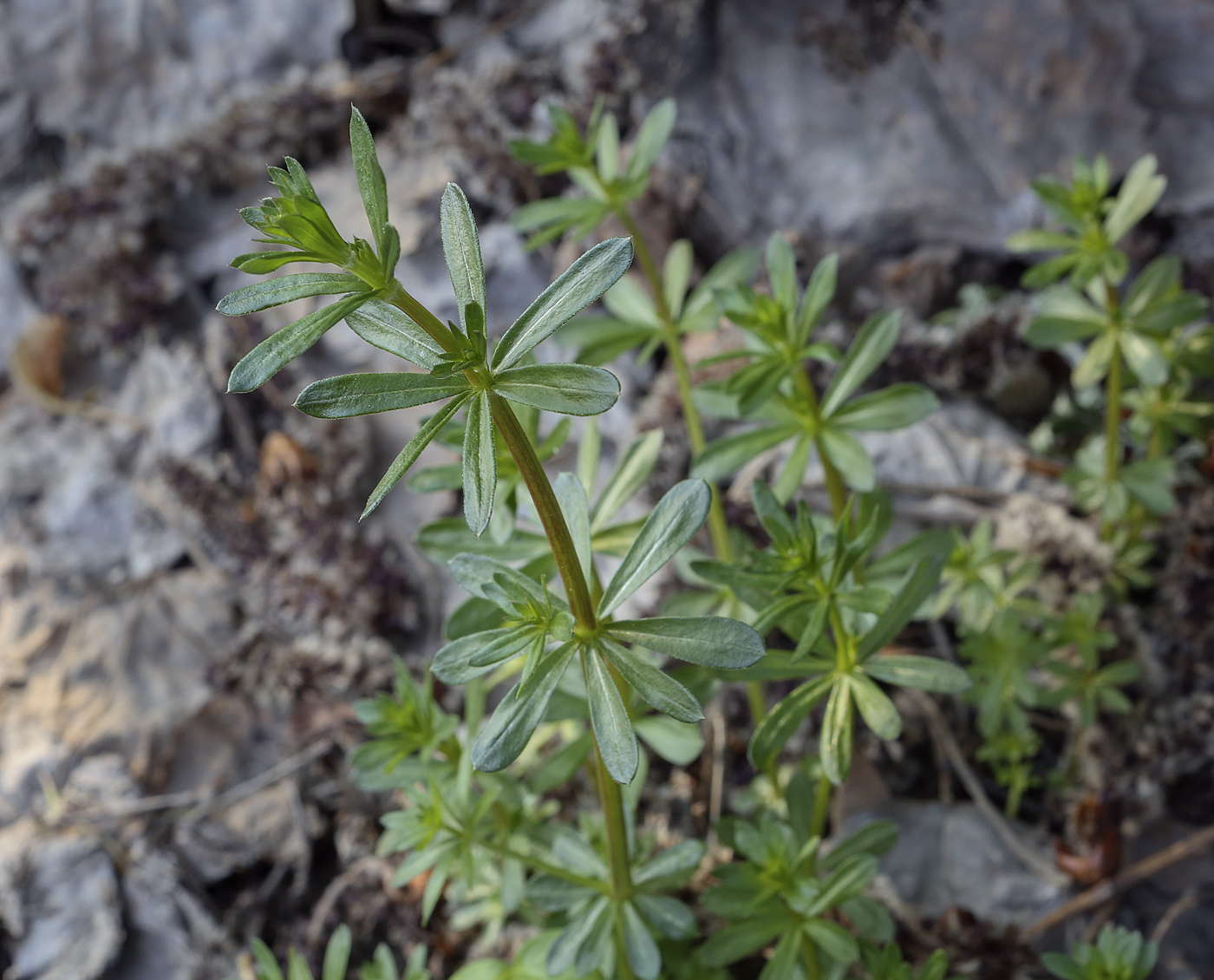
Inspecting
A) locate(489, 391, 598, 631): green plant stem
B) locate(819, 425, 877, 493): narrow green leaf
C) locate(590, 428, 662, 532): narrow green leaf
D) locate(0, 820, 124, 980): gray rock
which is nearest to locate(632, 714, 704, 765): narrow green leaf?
locate(590, 428, 662, 532): narrow green leaf

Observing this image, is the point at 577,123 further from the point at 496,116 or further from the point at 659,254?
the point at 659,254

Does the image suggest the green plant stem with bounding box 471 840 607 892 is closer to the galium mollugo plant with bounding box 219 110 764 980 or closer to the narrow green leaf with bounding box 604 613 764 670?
the galium mollugo plant with bounding box 219 110 764 980

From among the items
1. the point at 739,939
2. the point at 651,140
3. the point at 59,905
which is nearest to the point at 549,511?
the point at 739,939

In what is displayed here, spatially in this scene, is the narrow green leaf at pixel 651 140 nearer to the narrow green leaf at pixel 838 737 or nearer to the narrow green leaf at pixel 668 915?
the narrow green leaf at pixel 838 737

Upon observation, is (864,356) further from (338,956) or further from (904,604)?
(338,956)

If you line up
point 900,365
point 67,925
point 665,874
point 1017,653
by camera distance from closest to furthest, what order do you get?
point 665,874 < point 1017,653 < point 67,925 < point 900,365

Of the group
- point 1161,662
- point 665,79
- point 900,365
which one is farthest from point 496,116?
point 1161,662

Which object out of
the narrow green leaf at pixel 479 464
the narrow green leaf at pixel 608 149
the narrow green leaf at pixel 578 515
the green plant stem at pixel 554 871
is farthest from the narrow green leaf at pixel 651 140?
the green plant stem at pixel 554 871
